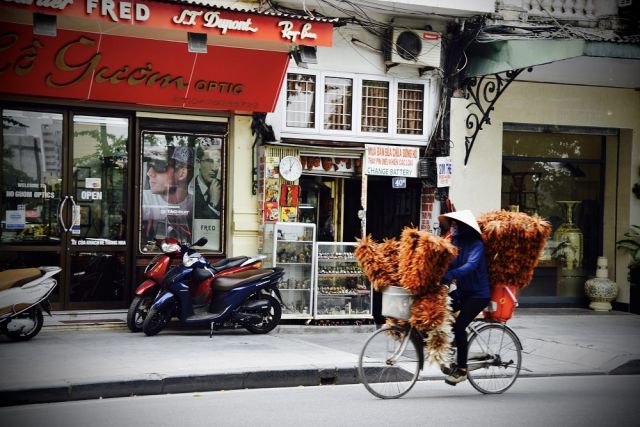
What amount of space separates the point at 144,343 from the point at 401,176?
5424 millimetres

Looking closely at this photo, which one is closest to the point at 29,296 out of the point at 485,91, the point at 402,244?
the point at 402,244

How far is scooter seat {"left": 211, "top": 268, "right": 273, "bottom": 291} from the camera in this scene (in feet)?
37.0

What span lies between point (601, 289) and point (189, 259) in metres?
8.31

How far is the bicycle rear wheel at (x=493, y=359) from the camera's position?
8305 mm

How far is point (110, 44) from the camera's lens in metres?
11.2

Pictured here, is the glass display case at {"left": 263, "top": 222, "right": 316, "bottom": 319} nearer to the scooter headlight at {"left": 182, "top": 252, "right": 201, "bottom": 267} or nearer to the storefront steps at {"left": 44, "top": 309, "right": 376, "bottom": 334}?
the storefront steps at {"left": 44, "top": 309, "right": 376, "bottom": 334}

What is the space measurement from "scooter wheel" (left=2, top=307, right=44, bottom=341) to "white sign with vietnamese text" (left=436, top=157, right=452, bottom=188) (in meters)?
6.79

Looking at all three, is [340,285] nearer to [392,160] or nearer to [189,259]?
[392,160]

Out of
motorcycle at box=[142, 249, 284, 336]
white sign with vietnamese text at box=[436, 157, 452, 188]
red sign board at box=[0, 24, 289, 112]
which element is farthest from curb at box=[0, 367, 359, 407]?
white sign with vietnamese text at box=[436, 157, 452, 188]

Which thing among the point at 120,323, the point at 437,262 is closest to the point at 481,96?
the point at 120,323

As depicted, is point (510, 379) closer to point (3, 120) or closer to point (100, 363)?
point (100, 363)

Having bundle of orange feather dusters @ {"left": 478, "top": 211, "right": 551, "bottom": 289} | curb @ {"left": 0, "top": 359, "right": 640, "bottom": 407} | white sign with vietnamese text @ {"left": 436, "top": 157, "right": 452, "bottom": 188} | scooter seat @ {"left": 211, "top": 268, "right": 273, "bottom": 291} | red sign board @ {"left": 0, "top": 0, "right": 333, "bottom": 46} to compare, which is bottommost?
curb @ {"left": 0, "top": 359, "right": 640, "bottom": 407}

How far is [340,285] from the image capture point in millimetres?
12781

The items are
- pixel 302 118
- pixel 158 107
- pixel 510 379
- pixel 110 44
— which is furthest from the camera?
pixel 302 118
